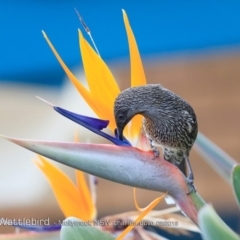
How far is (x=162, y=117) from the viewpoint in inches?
23.9

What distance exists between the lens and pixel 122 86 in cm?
83

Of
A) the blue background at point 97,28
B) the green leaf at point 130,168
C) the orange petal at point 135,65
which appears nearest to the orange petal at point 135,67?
the orange petal at point 135,65

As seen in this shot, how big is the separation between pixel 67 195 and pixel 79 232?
0.24m

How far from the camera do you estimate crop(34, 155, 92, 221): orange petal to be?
0.74 m

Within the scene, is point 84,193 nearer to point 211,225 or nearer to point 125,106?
point 125,106

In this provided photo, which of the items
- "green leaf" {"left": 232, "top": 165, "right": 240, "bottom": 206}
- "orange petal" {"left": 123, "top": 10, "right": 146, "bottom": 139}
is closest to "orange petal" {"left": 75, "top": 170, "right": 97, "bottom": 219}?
"orange petal" {"left": 123, "top": 10, "right": 146, "bottom": 139}

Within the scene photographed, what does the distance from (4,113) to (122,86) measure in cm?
24

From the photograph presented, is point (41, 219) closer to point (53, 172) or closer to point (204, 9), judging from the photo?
point (53, 172)

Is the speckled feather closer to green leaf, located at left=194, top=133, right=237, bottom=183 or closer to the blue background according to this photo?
green leaf, located at left=194, top=133, right=237, bottom=183

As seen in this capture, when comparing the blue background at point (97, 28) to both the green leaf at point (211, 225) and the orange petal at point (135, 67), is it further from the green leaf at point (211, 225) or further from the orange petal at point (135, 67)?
the green leaf at point (211, 225)

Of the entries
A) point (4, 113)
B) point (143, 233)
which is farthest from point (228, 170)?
point (4, 113)

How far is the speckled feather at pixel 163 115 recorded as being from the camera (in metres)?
0.58

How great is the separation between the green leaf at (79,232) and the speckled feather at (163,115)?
5.4 inches

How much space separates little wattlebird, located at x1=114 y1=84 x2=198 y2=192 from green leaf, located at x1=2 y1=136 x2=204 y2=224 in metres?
0.02
